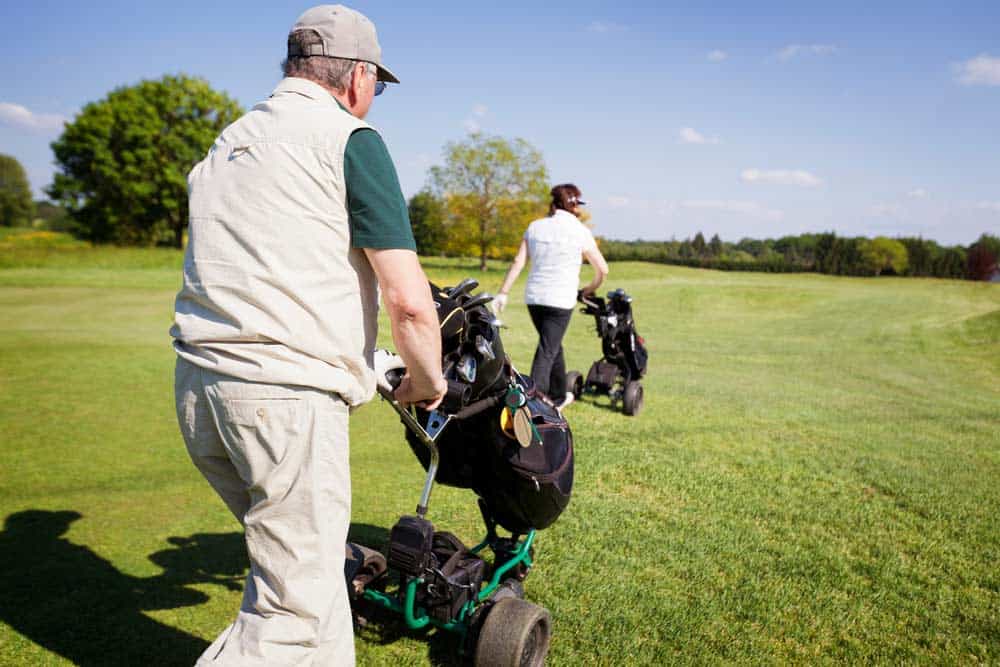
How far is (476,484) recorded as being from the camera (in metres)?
3.13

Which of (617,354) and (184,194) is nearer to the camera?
(617,354)

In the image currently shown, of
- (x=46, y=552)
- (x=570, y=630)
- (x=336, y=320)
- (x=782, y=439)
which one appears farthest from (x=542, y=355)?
(x=336, y=320)

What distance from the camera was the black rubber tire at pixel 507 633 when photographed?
2.76 metres

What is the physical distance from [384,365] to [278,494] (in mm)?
677

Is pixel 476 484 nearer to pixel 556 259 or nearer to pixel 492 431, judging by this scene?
pixel 492 431

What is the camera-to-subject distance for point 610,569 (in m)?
4.01

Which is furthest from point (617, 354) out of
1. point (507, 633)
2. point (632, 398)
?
point (507, 633)

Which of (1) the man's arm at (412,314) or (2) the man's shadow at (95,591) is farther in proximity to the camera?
(2) the man's shadow at (95,591)

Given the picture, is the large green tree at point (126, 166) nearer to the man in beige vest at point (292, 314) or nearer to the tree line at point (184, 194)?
the tree line at point (184, 194)

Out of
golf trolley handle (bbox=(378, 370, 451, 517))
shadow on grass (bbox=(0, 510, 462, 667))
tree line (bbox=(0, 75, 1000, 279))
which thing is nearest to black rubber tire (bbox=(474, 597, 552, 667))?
shadow on grass (bbox=(0, 510, 462, 667))

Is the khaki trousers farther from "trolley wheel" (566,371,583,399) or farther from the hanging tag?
"trolley wheel" (566,371,583,399)

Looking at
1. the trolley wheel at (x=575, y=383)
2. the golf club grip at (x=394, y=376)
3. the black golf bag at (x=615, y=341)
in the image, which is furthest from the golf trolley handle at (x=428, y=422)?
the trolley wheel at (x=575, y=383)

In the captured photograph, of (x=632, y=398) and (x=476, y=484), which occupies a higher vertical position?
(x=476, y=484)

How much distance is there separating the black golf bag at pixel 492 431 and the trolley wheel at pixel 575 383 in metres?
4.85
